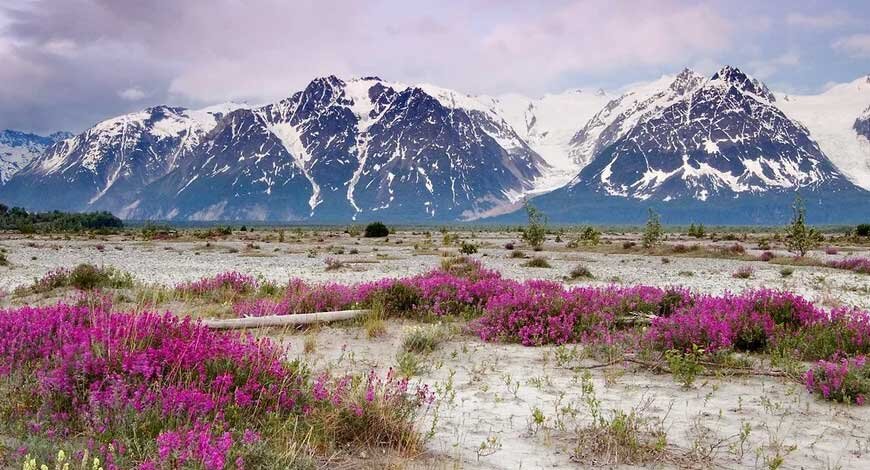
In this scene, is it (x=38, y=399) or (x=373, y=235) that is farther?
(x=373, y=235)

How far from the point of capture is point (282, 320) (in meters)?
12.2

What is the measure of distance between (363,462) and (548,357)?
17.8ft

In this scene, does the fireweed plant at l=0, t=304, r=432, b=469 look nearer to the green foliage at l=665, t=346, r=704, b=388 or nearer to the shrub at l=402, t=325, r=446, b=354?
the shrub at l=402, t=325, r=446, b=354

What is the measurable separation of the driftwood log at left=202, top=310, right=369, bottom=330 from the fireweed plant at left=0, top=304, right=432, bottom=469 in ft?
11.7

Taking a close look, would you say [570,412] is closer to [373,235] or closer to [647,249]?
[647,249]

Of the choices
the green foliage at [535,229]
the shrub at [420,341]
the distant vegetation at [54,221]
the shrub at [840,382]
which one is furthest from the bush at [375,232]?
the shrub at [840,382]

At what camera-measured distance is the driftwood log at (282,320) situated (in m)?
11.1

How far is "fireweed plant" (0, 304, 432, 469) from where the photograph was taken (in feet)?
16.1

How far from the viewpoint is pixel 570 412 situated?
736 centimetres

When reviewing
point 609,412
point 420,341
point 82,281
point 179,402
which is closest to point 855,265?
point 420,341

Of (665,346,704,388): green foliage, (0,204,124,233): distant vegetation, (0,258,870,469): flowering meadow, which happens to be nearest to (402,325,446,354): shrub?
(0,258,870,469): flowering meadow

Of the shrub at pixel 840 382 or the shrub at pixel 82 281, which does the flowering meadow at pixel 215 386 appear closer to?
the shrub at pixel 840 382

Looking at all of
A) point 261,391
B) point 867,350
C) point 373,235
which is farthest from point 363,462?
point 373,235

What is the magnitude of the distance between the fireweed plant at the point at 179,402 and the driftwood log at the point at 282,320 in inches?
140
